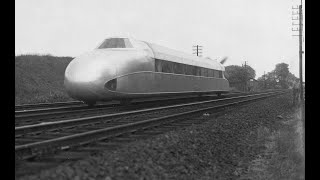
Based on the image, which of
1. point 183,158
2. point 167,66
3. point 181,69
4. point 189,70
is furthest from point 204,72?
point 183,158

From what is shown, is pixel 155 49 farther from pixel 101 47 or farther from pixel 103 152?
pixel 103 152

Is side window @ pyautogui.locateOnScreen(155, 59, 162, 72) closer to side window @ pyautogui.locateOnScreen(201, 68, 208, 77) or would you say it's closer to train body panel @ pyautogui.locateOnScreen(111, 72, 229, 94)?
train body panel @ pyautogui.locateOnScreen(111, 72, 229, 94)

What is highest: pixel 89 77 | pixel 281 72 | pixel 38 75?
pixel 281 72

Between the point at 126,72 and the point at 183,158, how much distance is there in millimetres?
7691

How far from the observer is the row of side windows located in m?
16.8

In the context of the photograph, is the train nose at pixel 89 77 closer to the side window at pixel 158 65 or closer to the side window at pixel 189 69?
the side window at pixel 158 65

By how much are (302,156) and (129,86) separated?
290 inches

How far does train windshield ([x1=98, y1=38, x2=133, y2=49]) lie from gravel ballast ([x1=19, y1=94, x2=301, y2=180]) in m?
6.01

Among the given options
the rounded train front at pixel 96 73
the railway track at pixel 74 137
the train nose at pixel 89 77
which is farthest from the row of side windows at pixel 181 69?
the railway track at pixel 74 137

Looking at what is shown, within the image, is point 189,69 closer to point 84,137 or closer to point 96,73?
point 96,73

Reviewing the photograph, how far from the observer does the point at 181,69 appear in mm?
19484

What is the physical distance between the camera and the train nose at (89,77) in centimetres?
1316

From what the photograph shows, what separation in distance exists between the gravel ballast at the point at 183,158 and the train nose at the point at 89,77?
432 cm
